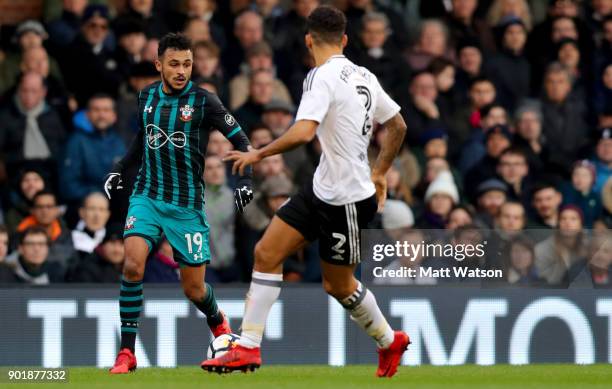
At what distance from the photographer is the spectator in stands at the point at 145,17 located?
48.6 ft

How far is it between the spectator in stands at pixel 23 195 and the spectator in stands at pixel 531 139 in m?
4.43

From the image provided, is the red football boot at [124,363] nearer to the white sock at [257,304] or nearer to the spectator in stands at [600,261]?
the white sock at [257,304]

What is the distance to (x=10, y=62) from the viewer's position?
14727 mm

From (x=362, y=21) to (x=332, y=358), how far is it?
413 centimetres

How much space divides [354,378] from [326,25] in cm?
227

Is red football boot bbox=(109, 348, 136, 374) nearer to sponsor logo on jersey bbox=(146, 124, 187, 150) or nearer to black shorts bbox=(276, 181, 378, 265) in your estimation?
sponsor logo on jersey bbox=(146, 124, 187, 150)

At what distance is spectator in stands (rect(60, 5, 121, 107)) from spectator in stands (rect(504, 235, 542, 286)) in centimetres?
404

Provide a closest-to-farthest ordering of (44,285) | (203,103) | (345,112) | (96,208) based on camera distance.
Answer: (345,112) → (203,103) → (44,285) → (96,208)

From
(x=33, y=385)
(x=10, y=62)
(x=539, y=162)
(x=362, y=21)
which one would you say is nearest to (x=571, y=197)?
(x=539, y=162)

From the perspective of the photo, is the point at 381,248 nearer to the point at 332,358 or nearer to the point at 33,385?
the point at 332,358

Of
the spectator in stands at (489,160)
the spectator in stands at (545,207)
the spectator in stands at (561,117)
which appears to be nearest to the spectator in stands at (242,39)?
the spectator in stands at (489,160)

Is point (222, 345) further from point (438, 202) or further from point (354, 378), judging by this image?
point (438, 202)

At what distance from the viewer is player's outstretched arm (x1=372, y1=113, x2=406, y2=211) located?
9570mm

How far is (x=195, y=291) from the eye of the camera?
10367mm
